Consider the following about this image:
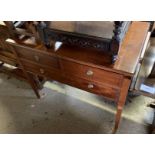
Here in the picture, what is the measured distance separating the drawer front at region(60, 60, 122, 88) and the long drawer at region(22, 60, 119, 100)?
46 mm

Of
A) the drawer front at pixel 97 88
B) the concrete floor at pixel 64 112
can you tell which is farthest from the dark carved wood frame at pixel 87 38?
the concrete floor at pixel 64 112

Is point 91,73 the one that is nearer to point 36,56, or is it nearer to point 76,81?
point 76,81

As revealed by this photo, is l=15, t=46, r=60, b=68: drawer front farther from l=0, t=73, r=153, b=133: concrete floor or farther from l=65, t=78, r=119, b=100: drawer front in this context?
l=0, t=73, r=153, b=133: concrete floor

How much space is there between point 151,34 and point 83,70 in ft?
2.42

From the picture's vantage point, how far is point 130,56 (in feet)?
3.01

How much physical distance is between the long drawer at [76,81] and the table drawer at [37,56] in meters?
0.05

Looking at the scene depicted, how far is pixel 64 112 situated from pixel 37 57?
711 millimetres

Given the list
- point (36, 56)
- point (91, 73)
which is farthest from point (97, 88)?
point (36, 56)

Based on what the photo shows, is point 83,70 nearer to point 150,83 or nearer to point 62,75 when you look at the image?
point 62,75

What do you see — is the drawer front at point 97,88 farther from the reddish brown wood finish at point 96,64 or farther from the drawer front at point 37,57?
the drawer front at point 37,57

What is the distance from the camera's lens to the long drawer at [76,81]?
1.06 m

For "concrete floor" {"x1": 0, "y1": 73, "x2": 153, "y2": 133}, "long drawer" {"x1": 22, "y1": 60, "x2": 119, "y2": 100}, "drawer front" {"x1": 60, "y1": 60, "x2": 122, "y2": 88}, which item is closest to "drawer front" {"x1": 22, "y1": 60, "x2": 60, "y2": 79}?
"long drawer" {"x1": 22, "y1": 60, "x2": 119, "y2": 100}

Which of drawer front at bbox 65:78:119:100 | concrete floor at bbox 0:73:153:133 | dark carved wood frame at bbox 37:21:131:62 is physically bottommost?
concrete floor at bbox 0:73:153:133

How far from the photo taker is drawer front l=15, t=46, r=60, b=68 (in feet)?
3.55
